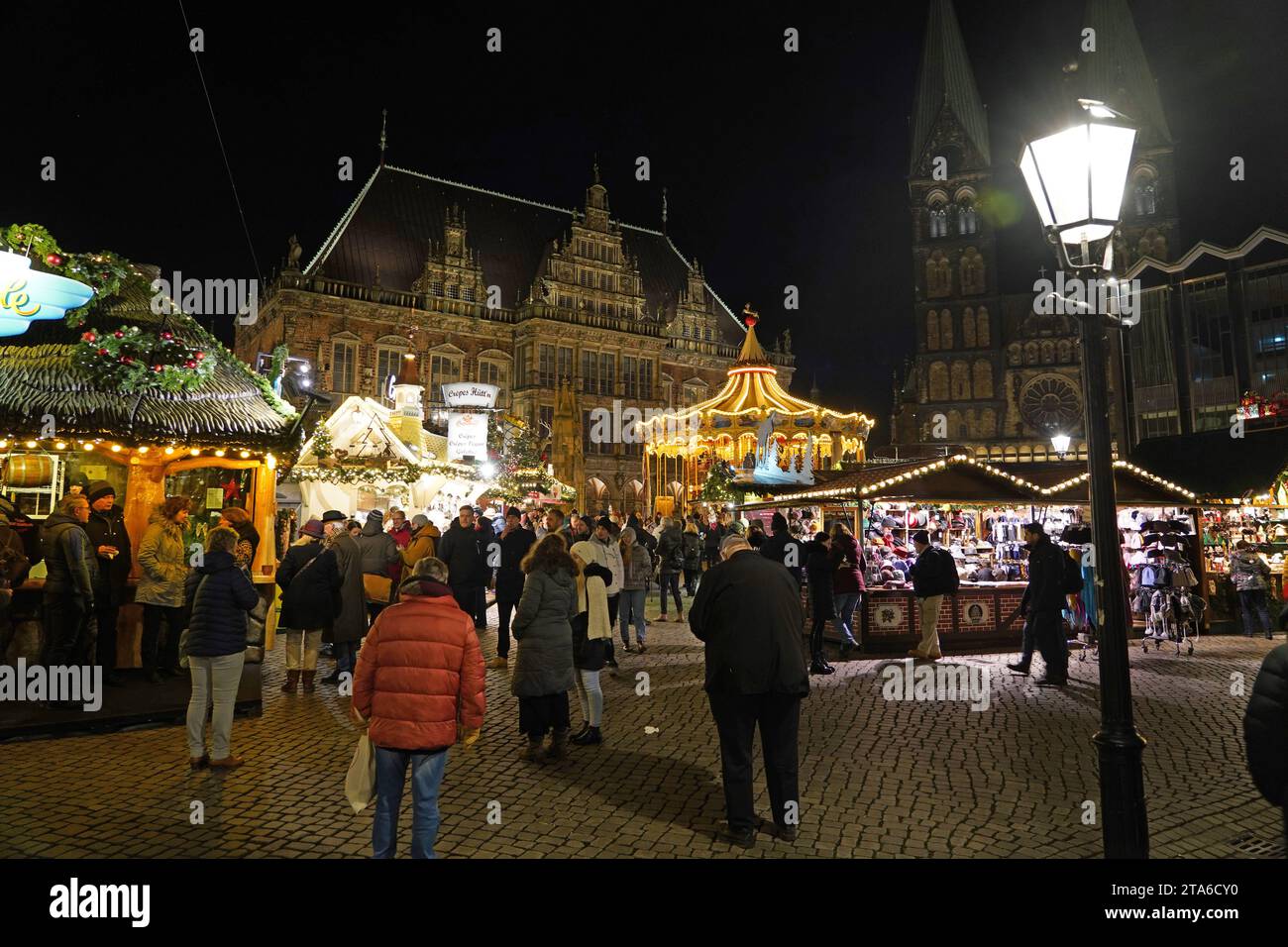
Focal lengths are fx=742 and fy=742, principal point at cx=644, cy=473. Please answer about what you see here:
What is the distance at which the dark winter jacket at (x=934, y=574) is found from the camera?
962cm

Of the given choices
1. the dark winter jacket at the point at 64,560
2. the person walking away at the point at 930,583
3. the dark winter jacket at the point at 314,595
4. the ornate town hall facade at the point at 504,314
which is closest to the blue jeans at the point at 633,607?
the person walking away at the point at 930,583

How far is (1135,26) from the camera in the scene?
4281 cm

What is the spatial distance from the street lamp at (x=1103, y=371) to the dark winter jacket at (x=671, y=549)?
10.3 metres

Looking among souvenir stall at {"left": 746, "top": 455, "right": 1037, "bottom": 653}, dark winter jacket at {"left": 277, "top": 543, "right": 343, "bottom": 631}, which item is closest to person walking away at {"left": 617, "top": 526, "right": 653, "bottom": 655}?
souvenir stall at {"left": 746, "top": 455, "right": 1037, "bottom": 653}

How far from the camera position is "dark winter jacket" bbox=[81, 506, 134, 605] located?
7.05m

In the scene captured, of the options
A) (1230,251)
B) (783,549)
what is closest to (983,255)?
(1230,251)

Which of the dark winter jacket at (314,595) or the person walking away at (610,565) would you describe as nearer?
the dark winter jacket at (314,595)

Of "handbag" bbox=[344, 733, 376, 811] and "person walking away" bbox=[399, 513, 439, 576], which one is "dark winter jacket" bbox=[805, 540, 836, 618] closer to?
"person walking away" bbox=[399, 513, 439, 576]

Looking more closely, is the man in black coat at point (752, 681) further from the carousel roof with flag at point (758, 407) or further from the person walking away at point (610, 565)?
the carousel roof with flag at point (758, 407)

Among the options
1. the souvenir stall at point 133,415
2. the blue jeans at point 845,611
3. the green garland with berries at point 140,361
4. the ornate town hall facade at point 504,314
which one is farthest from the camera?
the ornate town hall facade at point 504,314

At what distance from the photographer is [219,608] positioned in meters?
5.24

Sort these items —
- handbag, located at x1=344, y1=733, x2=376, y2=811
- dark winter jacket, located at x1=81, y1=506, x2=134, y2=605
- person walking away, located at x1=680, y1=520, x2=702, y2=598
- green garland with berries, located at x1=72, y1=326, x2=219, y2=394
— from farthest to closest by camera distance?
person walking away, located at x1=680, y1=520, x2=702, y2=598
green garland with berries, located at x1=72, y1=326, x2=219, y2=394
dark winter jacket, located at x1=81, y1=506, x2=134, y2=605
handbag, located at x1=344, y1=733, x2=376, y2=811

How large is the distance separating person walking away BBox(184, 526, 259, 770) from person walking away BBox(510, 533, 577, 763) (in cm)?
195
